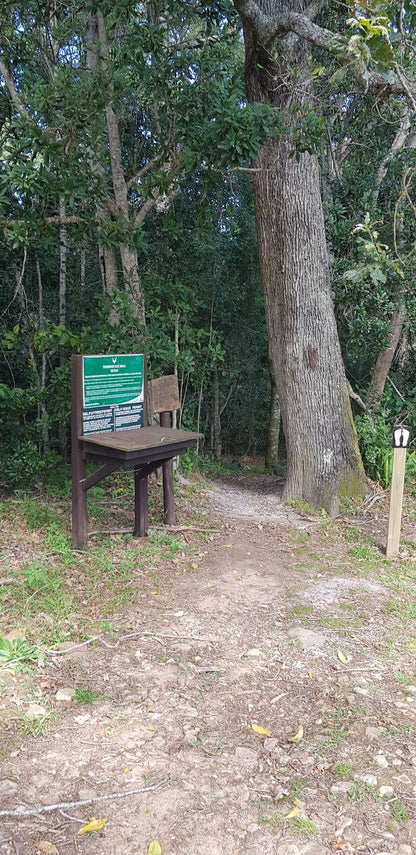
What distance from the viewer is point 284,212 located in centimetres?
637

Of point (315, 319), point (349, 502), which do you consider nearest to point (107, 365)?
point (315, 319)

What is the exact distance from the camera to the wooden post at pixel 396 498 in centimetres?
519

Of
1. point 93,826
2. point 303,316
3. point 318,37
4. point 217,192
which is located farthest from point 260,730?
point 217,192

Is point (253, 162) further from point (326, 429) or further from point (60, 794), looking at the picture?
point (60, 794)

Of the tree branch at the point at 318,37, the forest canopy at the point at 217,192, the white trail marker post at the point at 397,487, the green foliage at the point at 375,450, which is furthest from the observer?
the green foliage at the point at 375,450

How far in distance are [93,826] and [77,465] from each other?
115 inches

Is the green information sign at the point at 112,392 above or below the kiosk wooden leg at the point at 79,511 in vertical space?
above

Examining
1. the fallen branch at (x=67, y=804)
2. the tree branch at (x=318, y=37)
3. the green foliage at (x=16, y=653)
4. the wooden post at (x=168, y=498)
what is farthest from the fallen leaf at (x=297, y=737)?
the tree branch at (x=318, y=37)

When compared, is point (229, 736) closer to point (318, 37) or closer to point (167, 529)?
point (167, 529)

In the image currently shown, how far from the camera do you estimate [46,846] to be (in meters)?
2.18

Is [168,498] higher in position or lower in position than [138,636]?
higher

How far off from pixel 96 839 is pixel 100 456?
2.85 metres

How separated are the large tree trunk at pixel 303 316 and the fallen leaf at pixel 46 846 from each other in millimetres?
4627

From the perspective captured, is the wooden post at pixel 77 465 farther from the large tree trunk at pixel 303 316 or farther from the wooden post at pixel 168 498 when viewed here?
the large tree trunk at pixel 303 316
